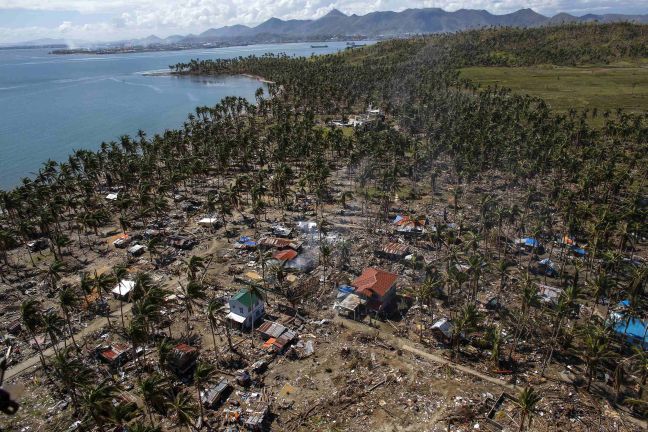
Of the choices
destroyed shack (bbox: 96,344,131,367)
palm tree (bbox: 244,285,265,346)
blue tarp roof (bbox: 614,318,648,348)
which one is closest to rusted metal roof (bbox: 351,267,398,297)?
palm tree (bbox: 244,285,265,346)

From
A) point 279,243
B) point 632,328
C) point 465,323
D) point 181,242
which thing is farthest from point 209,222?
point 632,328

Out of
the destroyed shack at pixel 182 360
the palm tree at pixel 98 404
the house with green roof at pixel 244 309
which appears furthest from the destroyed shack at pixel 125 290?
the palm tree at pixel 98 404

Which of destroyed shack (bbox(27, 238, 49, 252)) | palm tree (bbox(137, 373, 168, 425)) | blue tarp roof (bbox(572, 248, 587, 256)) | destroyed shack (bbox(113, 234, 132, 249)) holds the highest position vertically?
palm tree (bbox(137, 373, 168, 425))

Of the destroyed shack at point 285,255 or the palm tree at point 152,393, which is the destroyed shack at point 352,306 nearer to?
the destroyed shack at point 285,255

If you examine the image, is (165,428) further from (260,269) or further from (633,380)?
(633,380)

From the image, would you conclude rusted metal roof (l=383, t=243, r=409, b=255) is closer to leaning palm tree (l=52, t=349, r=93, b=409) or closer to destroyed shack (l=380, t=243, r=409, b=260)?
destroyed shack (l=380, t=243, r=409, b=260)

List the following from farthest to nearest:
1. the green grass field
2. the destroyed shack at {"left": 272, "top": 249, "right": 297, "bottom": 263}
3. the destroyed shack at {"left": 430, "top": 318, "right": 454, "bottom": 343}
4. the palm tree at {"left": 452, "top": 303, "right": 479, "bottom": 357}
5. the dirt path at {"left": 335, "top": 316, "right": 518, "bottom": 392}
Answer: the green grass field → the destroyed shack at {"left": 272, "top": 249, "right": 297, "bottom": 263} → the destroyed shack at {"left": 430, "top": 318, "right": 454, "bottom": 343} → the palm tree at {"left": 452, "top": 303, "right": 479, "bottom": 357} → the dirt path at {"left": 335, "top": 316, "right": 518, "bottom": 392}

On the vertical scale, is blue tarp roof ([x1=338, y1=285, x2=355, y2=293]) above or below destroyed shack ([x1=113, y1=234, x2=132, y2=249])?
below

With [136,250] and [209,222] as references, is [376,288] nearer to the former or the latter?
[209,222]
